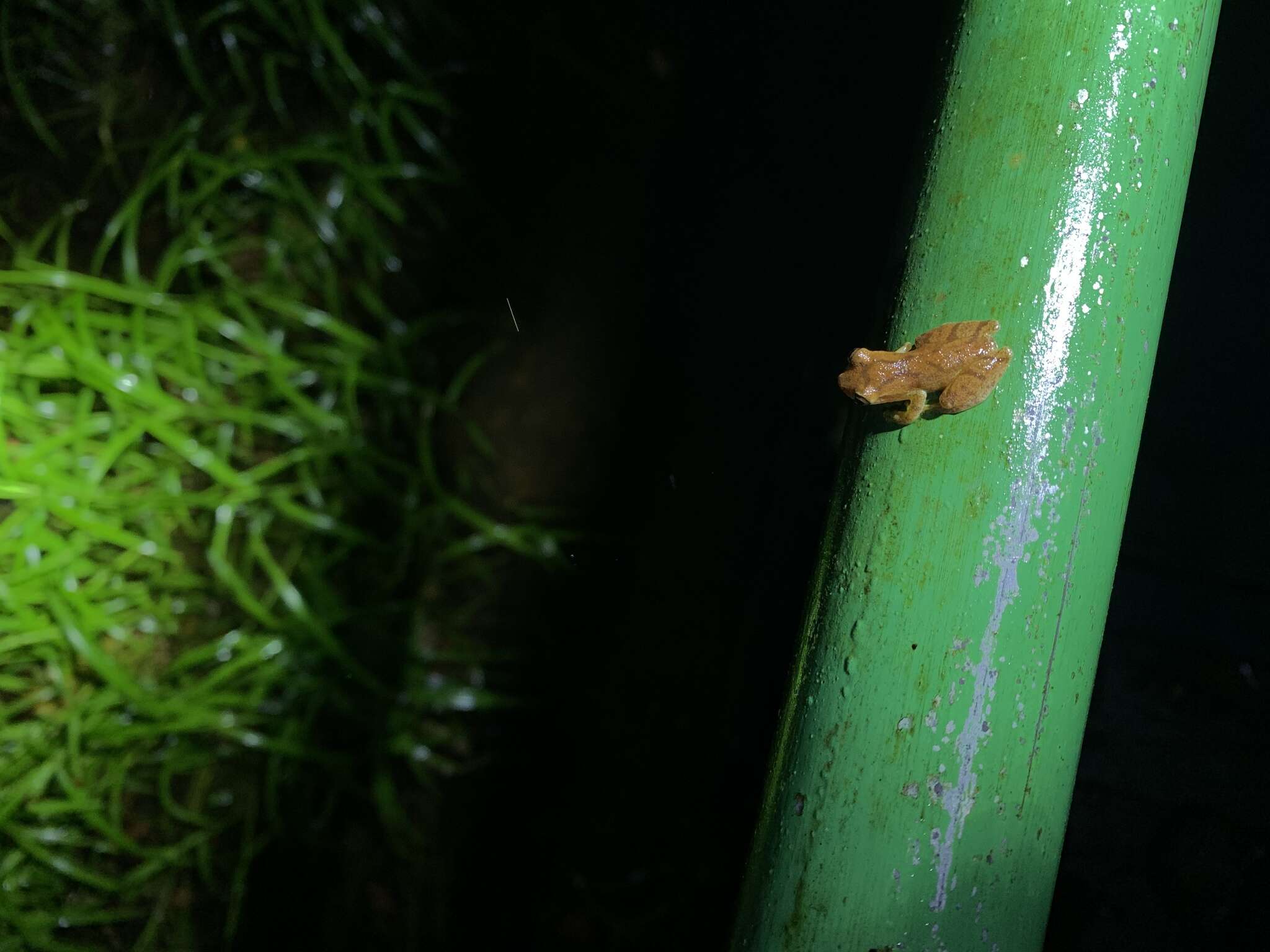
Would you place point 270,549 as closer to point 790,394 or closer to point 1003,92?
point 790,394

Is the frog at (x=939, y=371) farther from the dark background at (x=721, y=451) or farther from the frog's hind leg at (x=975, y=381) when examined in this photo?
the dark background at (x=721, y=451)

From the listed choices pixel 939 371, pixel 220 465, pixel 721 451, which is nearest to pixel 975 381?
pixel 939 371

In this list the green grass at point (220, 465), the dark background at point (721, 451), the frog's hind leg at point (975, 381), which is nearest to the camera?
the frog's hind leg at point (975, 381)

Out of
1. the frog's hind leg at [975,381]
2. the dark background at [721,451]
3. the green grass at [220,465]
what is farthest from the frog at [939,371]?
the green grass at [220,465]

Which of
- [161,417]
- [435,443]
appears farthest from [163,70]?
[435,443]

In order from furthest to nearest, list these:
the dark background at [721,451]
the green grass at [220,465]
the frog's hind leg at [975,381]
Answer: the green grass at [220,465]
the dark background at [721,451]
the frog's hind leg at [975,381]

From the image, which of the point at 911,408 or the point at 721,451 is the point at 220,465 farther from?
the point at 911,408

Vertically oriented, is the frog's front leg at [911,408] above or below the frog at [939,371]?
below

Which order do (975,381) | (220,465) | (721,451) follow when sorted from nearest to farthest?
(975,381), (721,451), (220,465)
